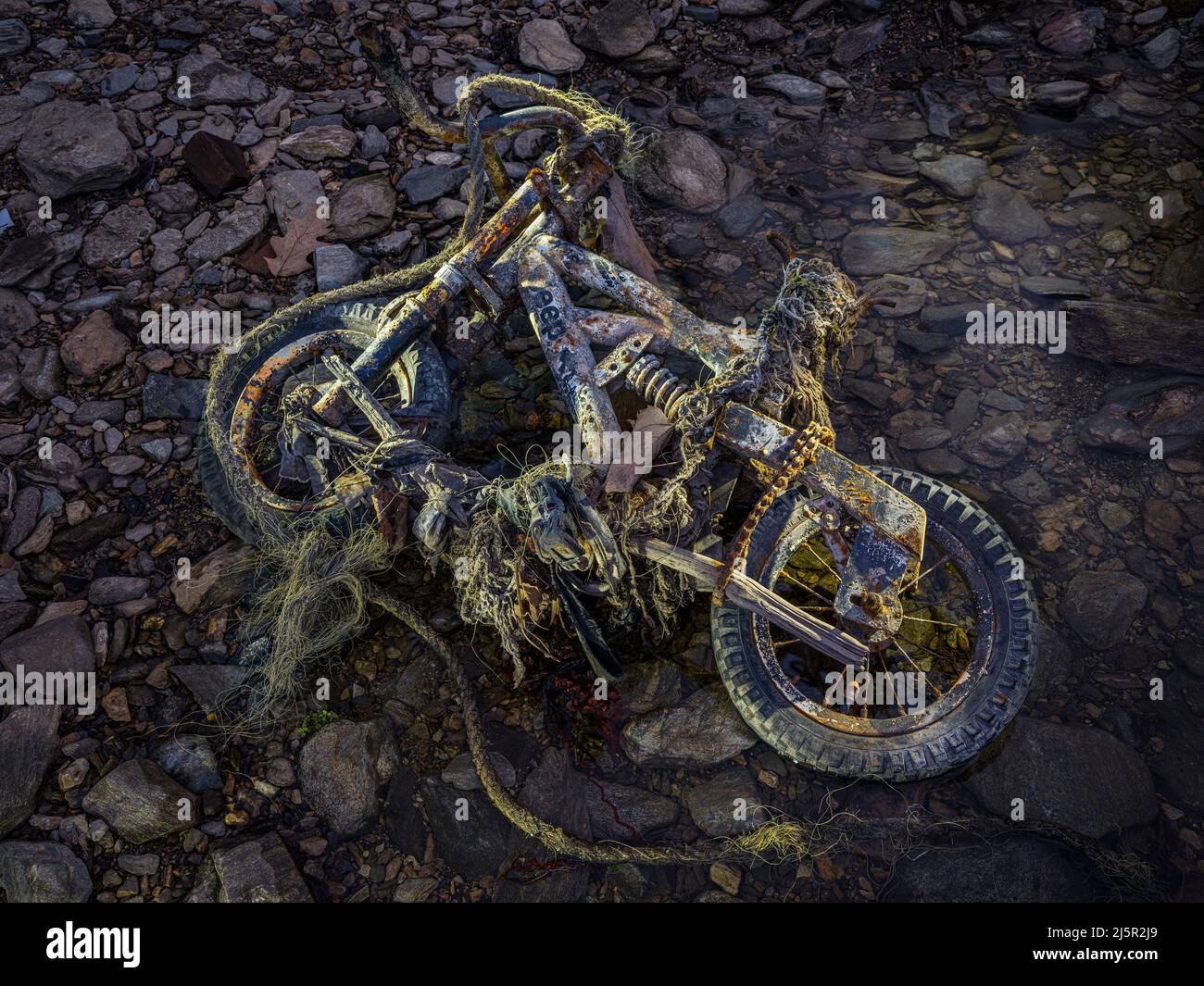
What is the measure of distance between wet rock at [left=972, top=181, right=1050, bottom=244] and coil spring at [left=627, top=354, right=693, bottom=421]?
3.09 meters

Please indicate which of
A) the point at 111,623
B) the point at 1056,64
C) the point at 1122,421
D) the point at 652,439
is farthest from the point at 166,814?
the point at 1056,64

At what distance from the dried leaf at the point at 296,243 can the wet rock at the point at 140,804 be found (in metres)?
3.47

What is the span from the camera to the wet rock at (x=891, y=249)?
591 cm

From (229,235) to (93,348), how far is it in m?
1.24

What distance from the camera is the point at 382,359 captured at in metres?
4.76

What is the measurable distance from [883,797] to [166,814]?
3.61m

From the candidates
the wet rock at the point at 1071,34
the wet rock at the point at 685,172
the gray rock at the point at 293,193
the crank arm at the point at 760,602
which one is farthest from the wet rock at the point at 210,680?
the wet rock at the point at 1071,34

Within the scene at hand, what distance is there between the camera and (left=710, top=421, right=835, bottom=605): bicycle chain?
13.1 ft

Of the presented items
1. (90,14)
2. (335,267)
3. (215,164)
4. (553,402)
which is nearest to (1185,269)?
(553,402)

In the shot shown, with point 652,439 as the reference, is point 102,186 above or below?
above

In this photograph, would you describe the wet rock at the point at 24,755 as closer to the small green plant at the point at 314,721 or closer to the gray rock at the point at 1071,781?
the small green plant at the point at 314,721

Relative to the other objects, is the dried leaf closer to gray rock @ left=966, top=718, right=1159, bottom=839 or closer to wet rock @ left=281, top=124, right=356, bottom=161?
wet rock @ left=281, top=124, right=356, bottom=161

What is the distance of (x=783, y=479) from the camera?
4008 millimetres
